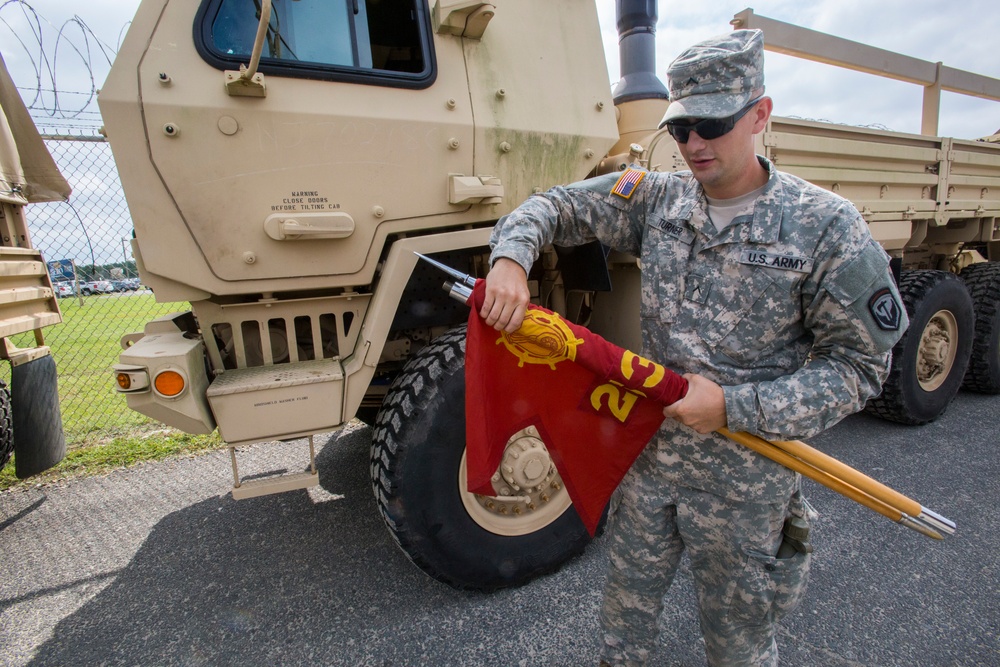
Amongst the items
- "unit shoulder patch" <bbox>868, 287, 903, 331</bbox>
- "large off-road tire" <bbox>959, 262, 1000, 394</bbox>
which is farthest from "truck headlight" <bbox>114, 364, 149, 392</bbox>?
"large off-road tire" <bbox>959, 262, 1000, 394</bbox>

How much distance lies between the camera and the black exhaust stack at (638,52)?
2.93m

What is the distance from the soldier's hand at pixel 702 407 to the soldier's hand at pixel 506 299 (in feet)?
1.39

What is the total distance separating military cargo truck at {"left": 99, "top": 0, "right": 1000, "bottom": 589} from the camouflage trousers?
0.63 metres

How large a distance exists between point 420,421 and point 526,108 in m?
1.33

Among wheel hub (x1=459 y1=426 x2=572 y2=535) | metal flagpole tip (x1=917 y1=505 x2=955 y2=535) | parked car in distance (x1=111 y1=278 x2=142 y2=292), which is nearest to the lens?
metal flagpole tip (x1=917 y1=505 x2=955 y2=535)

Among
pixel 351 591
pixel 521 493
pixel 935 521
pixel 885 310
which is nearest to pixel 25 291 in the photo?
pixel 351 591

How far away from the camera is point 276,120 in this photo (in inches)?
72.8

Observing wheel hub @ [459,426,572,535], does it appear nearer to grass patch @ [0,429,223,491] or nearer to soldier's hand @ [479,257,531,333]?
soldier's hand @ [479,257,531,333]

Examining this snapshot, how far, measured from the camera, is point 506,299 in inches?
51.4

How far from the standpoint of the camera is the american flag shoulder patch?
4.95ft

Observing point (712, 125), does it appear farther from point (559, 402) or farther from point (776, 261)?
point (559, 402)

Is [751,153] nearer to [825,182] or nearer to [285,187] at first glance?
[285,187]

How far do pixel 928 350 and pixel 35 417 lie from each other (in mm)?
5537

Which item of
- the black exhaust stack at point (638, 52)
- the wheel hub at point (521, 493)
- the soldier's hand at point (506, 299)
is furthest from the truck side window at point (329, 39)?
the wheel hub at point (521, 493)
